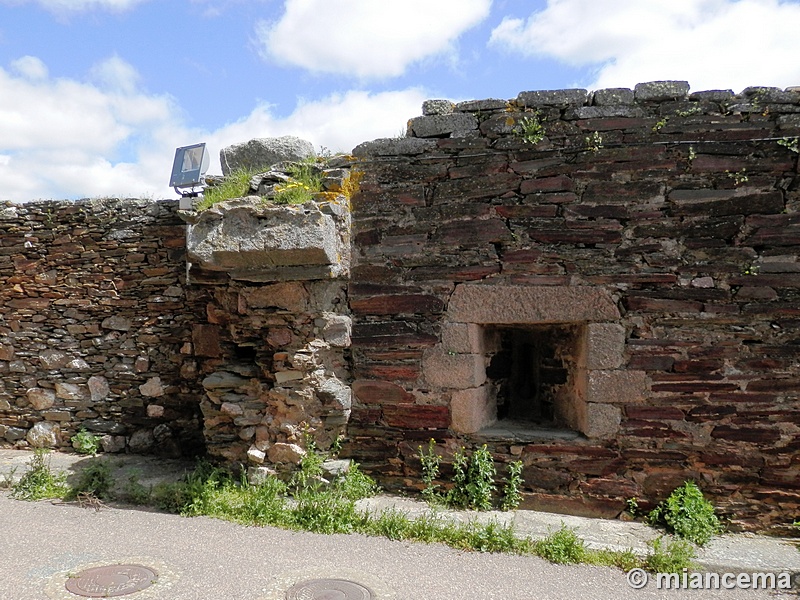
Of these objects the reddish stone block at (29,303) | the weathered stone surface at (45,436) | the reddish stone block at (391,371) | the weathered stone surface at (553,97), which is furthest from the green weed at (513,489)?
the reddish stone block at (29,303)

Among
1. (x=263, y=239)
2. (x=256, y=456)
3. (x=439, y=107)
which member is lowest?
(x=256, y=456)

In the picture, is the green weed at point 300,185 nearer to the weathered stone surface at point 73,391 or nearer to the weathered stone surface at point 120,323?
the weathered stone surface at point 120,323

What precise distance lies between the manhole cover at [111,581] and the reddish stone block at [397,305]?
236 cm

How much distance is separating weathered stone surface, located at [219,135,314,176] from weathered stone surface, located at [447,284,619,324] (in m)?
1.89

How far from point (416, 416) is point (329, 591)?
5.46 ft

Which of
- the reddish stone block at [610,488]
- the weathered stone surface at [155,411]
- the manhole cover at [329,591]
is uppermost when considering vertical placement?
the weathered stone surface at [155,411]

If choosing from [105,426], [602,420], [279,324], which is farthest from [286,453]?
[105,426]

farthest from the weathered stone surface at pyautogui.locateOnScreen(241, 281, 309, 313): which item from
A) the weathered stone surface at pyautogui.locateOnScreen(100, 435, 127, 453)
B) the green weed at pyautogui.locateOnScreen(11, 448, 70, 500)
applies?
the weathered stone surface at pyautogui.locateOnScreen(100, 435, 127, 453)

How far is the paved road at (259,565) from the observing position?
3405mm

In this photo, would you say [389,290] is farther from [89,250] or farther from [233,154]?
[89,250]

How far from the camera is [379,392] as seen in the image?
484cm

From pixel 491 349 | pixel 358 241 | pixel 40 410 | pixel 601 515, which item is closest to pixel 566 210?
pixel 491 349

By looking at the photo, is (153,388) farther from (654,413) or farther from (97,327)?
(654,413)

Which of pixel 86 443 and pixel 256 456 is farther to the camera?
pixel 86 443
